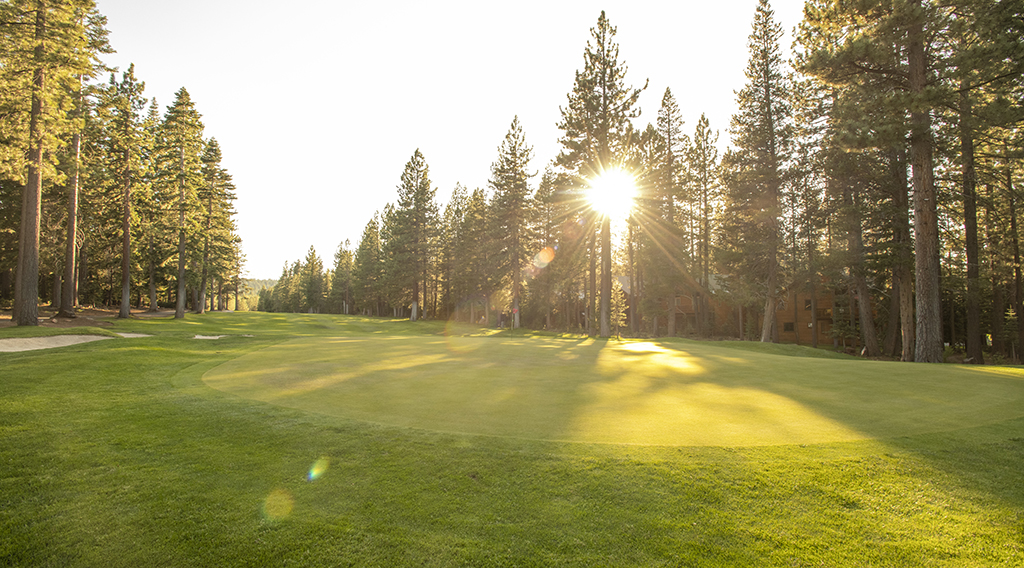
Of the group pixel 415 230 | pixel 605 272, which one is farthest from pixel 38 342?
pixel 415 230

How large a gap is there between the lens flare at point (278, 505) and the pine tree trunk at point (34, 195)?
21651 millimetres

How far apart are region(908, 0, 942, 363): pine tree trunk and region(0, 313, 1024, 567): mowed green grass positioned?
9588mm

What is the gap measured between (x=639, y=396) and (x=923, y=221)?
16040 mm

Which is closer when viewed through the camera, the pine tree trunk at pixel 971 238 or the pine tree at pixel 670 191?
the pine tree trunk at pixel 971 238

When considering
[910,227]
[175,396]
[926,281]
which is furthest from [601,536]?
[910,227]

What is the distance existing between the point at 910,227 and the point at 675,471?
25.7 meters

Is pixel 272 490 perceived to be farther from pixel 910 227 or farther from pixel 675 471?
pixel 910 227

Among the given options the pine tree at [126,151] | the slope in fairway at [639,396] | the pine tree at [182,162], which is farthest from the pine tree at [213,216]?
the slope in fairway at [639,396]

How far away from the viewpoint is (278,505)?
3.48 meters

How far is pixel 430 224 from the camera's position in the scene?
156 ft

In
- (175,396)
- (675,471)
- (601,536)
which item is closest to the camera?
(601,536)

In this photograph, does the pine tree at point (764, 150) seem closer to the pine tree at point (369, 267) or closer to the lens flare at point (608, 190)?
the lens flare at point (608, 190)

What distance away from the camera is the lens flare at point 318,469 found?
13.3 feet

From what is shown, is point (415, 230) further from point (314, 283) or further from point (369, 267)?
point (314, 283)
